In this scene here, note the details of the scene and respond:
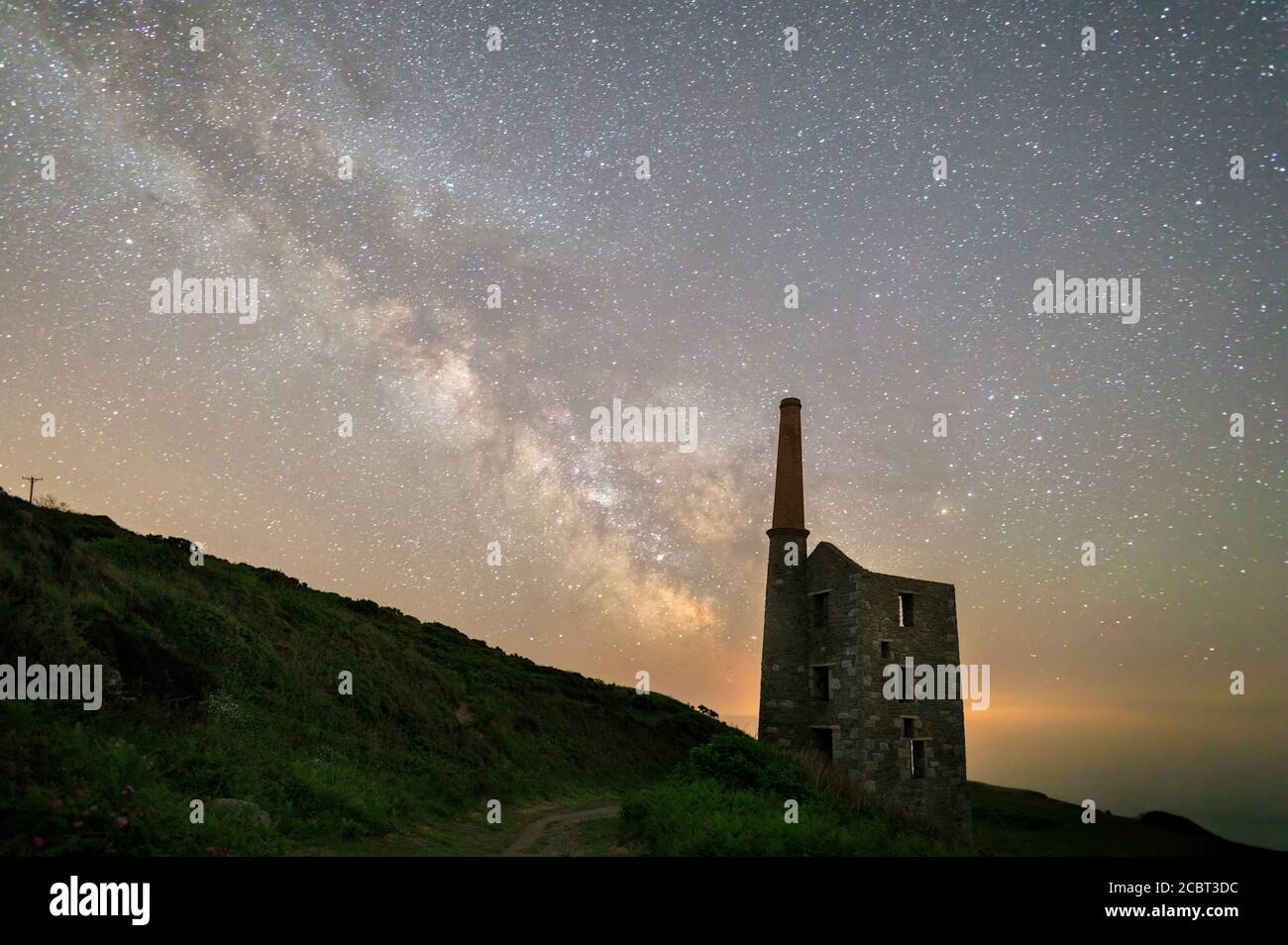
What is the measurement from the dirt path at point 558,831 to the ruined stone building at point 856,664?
9.50 metres

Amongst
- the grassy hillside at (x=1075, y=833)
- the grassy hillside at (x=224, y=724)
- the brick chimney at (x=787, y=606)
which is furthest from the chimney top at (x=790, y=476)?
the grassy hillside at (x=1075, y=833)

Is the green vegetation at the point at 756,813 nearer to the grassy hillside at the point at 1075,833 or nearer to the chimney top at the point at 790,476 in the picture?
the chimney top at the point at 790,476

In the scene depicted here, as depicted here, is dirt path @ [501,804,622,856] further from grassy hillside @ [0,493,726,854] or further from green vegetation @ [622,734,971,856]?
Answer: grassy hillside @ [0,493,726,854]

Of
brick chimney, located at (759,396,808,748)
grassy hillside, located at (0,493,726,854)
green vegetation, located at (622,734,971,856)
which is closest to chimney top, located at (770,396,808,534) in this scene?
brick chimney, located at (759,396,808,748)

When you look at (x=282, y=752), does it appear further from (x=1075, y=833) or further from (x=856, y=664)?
(x=1075, y=833)

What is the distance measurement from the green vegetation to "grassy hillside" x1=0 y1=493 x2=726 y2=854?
215 inches

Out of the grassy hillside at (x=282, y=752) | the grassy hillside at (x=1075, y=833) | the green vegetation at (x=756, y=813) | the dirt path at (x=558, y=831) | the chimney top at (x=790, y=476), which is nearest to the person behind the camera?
the grassy hillside at (x=282, y=752)

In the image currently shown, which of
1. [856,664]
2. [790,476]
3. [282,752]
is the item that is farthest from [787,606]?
[282,752]

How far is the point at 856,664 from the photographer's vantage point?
27.6 m

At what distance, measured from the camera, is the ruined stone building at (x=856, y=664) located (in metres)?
27.5
